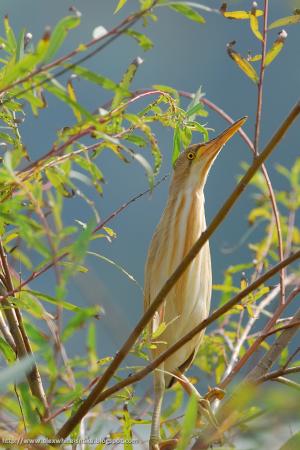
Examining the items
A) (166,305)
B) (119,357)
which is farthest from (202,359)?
(119,357)

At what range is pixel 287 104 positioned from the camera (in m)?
4.79

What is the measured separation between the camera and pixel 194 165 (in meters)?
1.54

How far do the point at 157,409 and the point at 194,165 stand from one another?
0.49 metres

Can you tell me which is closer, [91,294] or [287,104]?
[91,294]

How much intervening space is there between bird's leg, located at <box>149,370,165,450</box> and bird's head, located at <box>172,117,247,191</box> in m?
0.38

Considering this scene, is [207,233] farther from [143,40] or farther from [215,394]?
[215,394]

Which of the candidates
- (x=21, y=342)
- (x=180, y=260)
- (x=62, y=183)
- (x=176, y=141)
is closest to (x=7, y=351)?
(x=21, y=342)

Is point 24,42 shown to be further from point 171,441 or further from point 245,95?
point 245,95

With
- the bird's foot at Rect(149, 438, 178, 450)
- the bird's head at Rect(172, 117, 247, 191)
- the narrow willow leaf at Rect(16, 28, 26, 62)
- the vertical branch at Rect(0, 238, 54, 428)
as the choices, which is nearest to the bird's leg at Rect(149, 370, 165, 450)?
the bird's foot at Rect(149, 438, 178, 450)

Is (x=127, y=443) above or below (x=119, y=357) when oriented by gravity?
below

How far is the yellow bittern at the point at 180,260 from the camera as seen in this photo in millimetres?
1436

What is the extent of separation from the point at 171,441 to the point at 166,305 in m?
0.46

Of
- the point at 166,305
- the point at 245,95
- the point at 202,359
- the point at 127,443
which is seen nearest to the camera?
the point at 127,443

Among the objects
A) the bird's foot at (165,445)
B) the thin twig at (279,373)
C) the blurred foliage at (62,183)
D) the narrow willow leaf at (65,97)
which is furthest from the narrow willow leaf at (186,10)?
the bird's foot at (165,445)
